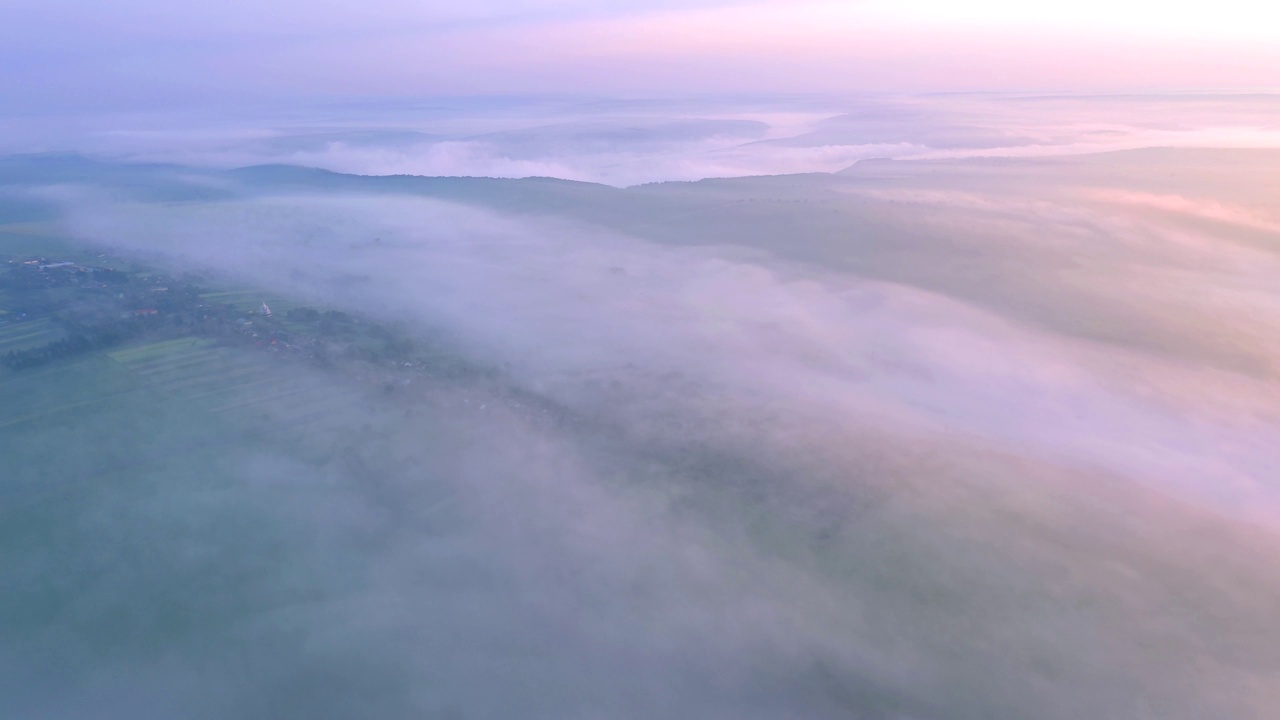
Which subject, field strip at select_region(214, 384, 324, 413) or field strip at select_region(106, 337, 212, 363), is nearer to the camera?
field strip at select_region(214, 384, 324, 413)

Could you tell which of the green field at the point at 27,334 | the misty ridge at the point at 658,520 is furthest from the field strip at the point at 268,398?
the green field at the point at 27,334

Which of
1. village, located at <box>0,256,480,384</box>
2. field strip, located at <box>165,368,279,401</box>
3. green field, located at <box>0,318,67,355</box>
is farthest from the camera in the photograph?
green field, located at <box>0,318,67,355</box>

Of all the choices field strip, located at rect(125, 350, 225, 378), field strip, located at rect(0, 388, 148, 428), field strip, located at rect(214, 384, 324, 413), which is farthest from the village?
field strip, located at rect(0, 388, 148, 428)

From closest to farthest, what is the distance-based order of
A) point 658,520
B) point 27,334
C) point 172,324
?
point 658,520, point 27,334, point 172,324

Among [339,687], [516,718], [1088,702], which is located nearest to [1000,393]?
[1088,702]

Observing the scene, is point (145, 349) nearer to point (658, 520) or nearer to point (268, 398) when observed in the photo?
point (268, 398)

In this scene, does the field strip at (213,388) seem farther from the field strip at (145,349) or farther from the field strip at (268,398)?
the field strip at (145,349)

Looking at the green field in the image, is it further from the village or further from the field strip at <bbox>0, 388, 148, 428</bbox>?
the field strip at <bbox>0, 388, 148, 428</bbox>

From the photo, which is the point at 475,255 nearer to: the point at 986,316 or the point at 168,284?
the point at 168,284

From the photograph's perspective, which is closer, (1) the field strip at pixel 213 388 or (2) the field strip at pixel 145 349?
(1) the field strip at pixel 213 388

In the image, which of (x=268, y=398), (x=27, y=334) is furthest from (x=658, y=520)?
(x=27, y=334)

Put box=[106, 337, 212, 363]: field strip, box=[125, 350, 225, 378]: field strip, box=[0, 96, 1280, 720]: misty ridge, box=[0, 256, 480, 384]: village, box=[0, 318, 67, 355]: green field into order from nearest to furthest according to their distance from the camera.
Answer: box=[0, 96, 1280, 720]: misty ridge → box=[125, 350, 225, 378]: field strip → box=[106, 337, 212, 363]: field strip → box=[0, 256, 480, 384]: village → box=[0, 318, 67, 355]: green field

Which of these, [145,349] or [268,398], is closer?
[268,398]
